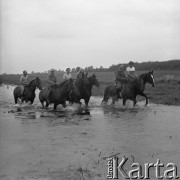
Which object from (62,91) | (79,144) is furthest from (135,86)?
(79,144)

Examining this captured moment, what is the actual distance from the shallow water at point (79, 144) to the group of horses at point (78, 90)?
284cm

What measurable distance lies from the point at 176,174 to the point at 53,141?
13.9 ft

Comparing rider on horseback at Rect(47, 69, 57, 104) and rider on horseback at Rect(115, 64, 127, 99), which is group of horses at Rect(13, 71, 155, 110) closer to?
rider on horseback at Rect(47, 69, 57, 104)

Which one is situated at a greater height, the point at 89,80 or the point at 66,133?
the point at 89,80

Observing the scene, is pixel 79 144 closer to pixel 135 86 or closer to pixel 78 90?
pixel 78 90

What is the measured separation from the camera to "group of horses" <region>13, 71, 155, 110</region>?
57.4 ft

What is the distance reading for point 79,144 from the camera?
30.8 ft

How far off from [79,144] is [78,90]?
368 inches

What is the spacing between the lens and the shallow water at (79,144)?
7.02 meters

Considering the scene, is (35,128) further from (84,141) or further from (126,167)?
(126,167)

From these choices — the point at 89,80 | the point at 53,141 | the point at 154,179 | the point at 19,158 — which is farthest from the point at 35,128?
the point at 89,80

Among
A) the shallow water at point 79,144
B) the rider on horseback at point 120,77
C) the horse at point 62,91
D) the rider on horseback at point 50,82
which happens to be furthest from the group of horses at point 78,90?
the shallow water at point 79,144

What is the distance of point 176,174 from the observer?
6488 millimetres

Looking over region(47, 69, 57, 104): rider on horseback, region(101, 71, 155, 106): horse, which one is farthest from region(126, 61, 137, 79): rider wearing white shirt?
region(47, 69, 57, 104): rider on horseback
